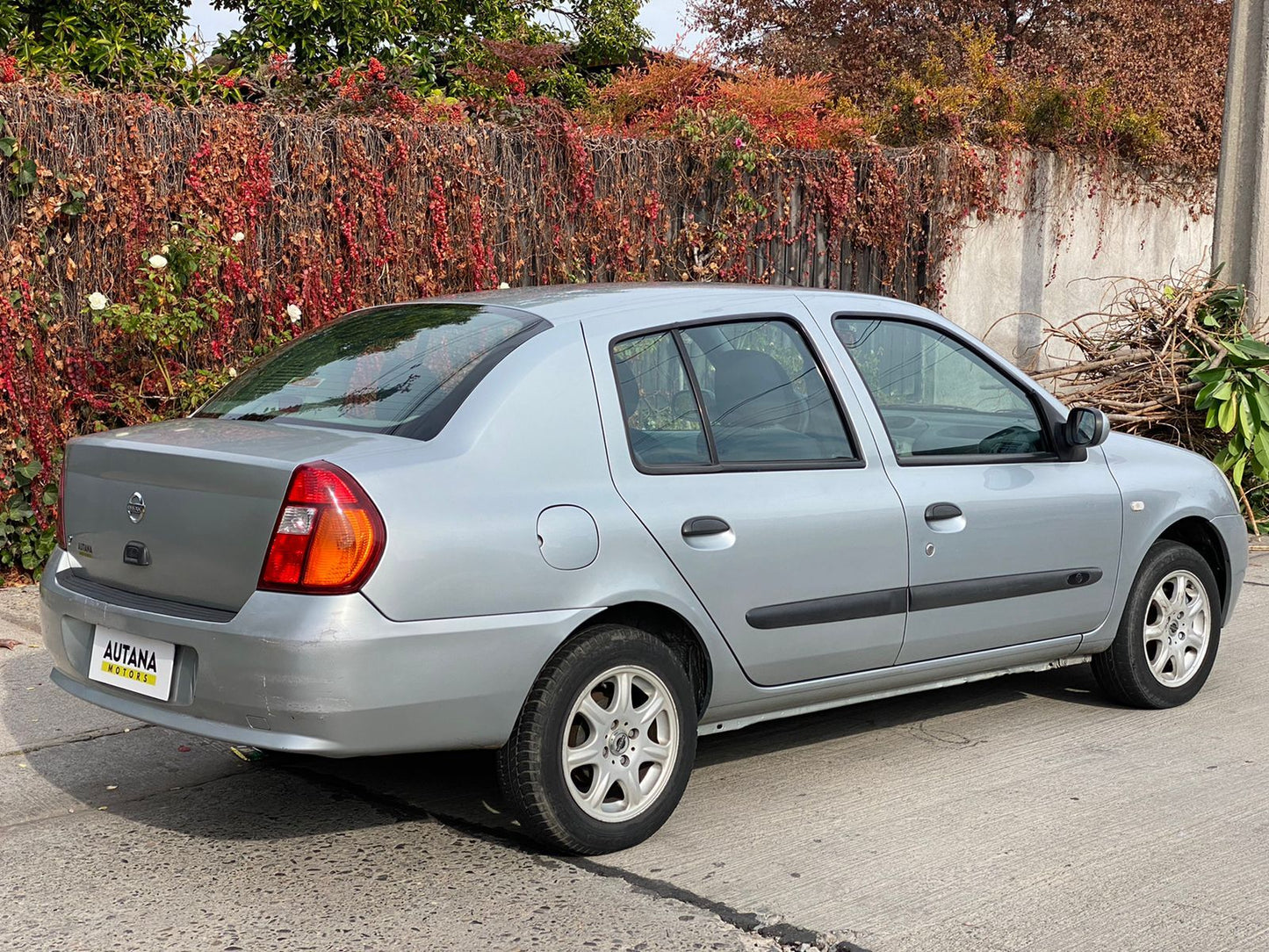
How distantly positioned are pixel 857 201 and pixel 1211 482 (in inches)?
244

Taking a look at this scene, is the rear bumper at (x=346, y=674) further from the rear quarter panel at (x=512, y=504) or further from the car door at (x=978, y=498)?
the car door at (x=978, y=498)

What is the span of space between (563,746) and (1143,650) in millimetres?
2700

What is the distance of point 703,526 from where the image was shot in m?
4.25

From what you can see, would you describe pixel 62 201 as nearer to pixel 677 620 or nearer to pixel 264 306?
pixel 264 306

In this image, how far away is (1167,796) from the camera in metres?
4.65

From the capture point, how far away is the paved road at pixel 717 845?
3.63 meters

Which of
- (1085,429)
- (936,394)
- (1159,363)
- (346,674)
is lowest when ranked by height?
(346,674)

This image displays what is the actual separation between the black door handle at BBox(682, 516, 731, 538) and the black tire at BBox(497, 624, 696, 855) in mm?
316

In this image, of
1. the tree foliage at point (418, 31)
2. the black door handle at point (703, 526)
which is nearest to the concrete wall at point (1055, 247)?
the tree foliage at point (418, 31)

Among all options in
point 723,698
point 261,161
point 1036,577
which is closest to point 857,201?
point 261,161

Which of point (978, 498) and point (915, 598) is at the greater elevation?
point (978, 498)

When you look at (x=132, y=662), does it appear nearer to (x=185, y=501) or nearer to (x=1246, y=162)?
(x=185, y=501)

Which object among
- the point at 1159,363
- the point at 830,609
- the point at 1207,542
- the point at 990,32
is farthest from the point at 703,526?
the point at 990,32

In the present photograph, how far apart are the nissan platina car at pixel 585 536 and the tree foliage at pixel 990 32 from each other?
1306 cm
